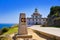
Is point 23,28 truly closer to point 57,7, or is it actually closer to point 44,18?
point 57,7

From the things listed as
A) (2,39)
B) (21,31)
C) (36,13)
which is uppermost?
(36,13)

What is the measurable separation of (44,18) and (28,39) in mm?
39933

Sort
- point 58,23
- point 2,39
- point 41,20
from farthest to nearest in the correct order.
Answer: point 41,20 < point 58,23 < point 2,39

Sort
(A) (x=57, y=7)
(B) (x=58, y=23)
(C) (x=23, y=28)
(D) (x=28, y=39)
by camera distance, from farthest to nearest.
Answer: (A) (x=57, y=7) → (B) (x=58, y=23) → (C) (x=23, y=28) → (D) (x=28, y=39)

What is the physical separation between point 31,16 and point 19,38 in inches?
1549

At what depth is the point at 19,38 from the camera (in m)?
10.9

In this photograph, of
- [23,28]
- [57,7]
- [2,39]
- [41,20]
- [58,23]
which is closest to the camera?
[23,28]

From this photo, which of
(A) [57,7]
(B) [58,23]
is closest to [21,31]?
(B) [58,23]

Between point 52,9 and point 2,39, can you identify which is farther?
point 52,9

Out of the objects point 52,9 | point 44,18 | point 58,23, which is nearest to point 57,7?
point 52,9

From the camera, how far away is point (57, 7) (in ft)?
148

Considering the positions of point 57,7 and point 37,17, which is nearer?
point 57,7

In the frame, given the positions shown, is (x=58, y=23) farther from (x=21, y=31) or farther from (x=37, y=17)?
(x=21, y=31)

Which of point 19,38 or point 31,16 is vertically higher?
point 31,16
